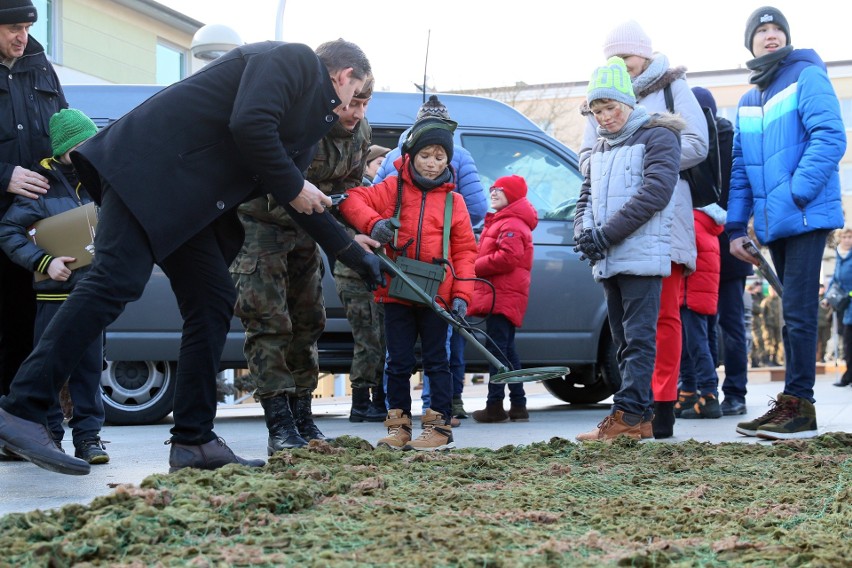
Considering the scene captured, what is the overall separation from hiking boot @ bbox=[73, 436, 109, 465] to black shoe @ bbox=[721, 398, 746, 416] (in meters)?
4.43

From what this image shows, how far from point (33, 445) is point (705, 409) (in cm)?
491

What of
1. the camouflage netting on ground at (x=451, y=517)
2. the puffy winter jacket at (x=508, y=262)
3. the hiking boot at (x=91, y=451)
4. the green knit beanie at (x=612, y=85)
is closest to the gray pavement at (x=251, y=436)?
the hiking boot at (x=91, y=451)

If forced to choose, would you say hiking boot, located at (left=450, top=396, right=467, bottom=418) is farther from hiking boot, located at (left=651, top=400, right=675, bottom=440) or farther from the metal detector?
the metal detector

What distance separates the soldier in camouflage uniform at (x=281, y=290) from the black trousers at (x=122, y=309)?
2.03ft

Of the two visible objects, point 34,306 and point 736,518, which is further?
point 34,306

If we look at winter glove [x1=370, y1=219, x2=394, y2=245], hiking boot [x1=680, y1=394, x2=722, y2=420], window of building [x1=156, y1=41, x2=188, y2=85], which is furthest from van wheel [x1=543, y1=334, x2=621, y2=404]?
window of building [x1=156, y1=41, x2=188, y2=85]

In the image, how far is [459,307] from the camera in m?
5.35

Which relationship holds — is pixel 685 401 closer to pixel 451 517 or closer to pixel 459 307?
pixel 459 307

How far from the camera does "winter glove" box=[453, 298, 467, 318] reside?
5.33 m

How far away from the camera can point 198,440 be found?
416cm

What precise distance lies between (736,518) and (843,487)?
2.50 feet

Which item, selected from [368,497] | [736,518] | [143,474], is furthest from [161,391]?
[736,518]

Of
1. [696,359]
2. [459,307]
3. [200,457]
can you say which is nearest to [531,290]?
[696,359]

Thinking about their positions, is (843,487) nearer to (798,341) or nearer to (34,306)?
(798,341)
